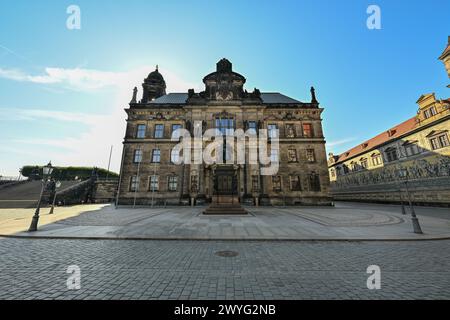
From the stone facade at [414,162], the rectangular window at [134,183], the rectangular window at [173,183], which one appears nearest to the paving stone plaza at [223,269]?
the stone facade at [414,162]

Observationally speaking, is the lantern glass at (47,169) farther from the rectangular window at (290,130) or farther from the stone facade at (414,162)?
the stone facade at (414,162)

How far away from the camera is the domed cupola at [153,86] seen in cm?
3070

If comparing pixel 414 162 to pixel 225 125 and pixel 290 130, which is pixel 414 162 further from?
pixel 225 125

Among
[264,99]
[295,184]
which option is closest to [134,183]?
[295,184]

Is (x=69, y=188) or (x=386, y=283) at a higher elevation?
(x=69, y=188)

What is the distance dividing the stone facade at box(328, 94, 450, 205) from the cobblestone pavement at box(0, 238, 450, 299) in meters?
13.7

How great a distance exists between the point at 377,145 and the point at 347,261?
33277 millimetres

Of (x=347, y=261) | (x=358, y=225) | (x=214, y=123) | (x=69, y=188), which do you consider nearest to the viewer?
(x=347, y=261)

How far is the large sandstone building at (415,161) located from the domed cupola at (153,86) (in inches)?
1401
